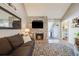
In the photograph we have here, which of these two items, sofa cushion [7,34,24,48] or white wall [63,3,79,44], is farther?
sofa cushion [7,34,24,48]

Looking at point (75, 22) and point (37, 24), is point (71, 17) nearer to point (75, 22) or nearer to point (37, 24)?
point (75, 22)

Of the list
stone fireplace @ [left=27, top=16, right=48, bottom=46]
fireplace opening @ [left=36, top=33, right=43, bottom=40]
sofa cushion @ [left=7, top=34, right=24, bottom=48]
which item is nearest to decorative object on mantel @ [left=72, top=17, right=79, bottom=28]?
stone fireplace @ [left=27, top=16, right=48, bottom=46]

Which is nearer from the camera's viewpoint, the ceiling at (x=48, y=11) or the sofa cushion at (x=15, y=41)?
the ceiling at (x=48, y=11)

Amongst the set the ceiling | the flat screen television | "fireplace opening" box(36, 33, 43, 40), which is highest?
the ceiling

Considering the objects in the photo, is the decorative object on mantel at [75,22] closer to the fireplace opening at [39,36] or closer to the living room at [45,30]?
the living room at [45,30]

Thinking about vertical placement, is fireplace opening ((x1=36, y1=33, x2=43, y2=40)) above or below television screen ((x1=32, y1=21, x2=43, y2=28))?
below

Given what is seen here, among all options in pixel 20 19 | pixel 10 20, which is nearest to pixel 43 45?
pixel 20 19

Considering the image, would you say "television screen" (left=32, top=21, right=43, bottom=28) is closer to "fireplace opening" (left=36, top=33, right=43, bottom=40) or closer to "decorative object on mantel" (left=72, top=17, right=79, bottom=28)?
"fireplace opening" (left=36, top=33, right=43, bottom=40)

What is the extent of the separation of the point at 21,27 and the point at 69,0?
1.04 meters

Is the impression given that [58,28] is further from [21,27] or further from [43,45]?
[21,27]

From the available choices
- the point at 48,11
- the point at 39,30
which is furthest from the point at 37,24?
the point at 48,11

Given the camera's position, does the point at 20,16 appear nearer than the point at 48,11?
No

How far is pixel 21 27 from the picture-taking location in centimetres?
208

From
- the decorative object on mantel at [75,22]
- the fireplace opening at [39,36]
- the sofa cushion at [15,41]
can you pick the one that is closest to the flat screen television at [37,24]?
the fireplace opening at [39,36]
